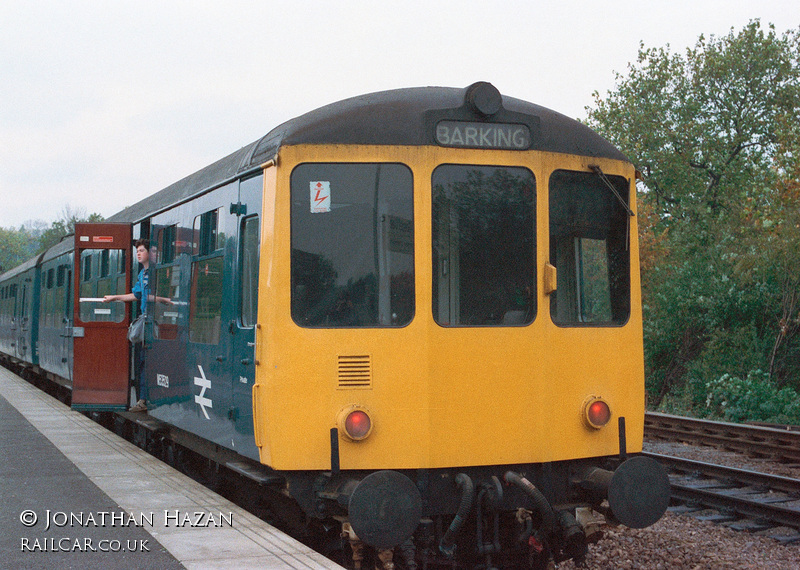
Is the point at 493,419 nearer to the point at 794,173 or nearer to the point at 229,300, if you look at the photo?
the point at 229,300

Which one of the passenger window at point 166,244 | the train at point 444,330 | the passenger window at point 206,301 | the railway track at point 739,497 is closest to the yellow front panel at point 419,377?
the train at point 444,330

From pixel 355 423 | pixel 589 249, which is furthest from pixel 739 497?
pixel 355 423

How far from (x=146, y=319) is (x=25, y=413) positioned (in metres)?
5.78

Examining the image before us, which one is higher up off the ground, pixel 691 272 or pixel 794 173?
pixel 794 173

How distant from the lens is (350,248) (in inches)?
220

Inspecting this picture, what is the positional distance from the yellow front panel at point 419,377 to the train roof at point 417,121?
0.33 ft

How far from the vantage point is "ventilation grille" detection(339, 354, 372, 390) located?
5504 millimetres

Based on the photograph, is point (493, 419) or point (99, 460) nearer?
point (493, 419)

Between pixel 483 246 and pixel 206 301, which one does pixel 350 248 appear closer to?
pixel 483 246

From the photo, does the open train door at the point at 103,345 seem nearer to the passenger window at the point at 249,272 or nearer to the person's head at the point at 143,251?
the person's head at the point at 143,251

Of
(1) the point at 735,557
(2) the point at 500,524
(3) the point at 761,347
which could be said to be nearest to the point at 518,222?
(2) the point at 500,524

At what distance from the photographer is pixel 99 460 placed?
30.1ft

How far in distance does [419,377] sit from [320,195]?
1.23 meters

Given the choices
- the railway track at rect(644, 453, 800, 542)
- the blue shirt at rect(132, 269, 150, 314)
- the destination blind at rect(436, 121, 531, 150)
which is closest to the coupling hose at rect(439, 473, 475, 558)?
the destination blind at rect(436, 121, 531, 150)
